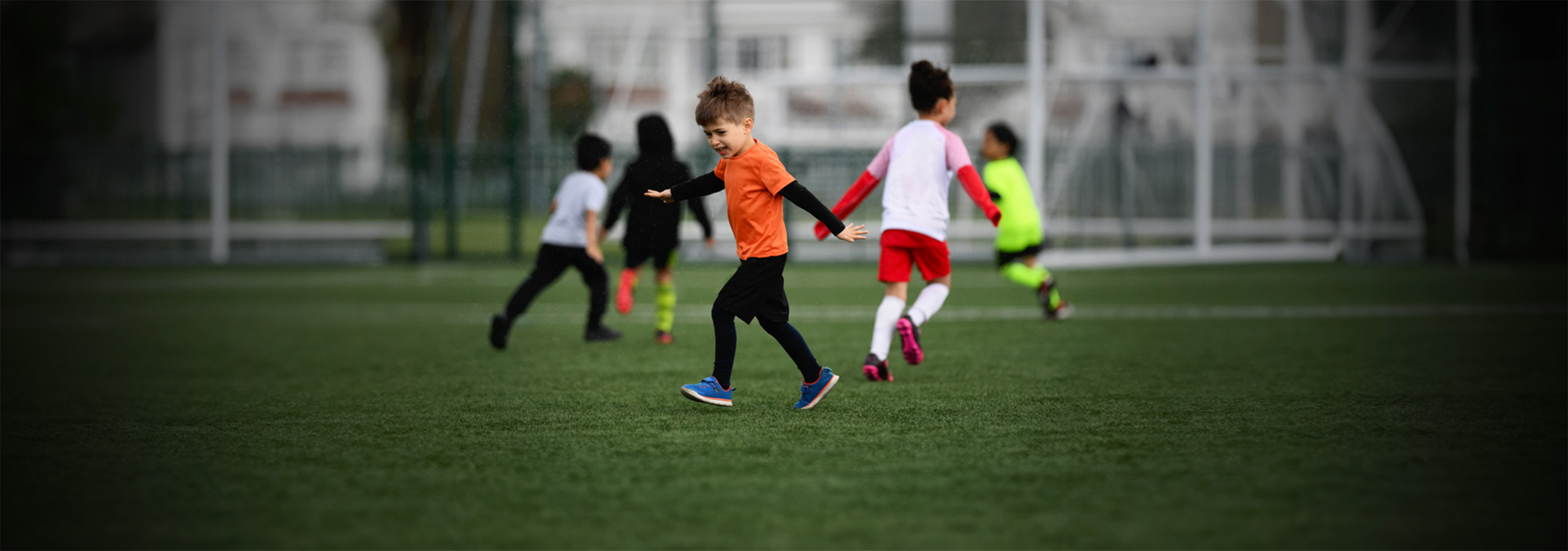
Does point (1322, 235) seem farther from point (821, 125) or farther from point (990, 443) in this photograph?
point (990, 443)

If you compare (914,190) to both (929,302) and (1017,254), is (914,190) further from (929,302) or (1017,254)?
(1017,254)

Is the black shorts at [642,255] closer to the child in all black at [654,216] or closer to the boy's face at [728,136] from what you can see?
the child in all black at [654,216]

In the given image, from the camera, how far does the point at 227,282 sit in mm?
14102

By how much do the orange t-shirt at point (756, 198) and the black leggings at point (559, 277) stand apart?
2.70m

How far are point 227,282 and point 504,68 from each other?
465 centimetres

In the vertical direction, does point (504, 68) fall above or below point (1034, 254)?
above

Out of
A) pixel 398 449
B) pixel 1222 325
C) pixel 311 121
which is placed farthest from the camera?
pixel 311 121

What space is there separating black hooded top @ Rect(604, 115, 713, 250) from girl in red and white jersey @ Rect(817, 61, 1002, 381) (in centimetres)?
141

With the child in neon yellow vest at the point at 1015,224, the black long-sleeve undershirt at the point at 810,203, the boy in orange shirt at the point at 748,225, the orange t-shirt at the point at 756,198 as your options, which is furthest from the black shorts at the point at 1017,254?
the black long-sleeve undershirt at the point at 810,203

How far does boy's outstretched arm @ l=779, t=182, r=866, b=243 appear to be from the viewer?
15.8 ft

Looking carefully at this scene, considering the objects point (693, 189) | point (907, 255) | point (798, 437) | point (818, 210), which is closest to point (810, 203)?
point (818, 210)

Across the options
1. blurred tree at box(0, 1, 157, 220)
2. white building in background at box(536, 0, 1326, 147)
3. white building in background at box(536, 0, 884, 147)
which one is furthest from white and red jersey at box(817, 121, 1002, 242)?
blurred tree at box(0, 1, 157, 220)

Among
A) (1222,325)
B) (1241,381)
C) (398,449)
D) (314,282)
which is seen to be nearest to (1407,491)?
(1241,381)

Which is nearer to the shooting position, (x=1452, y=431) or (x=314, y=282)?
(x=1452, y=431)
